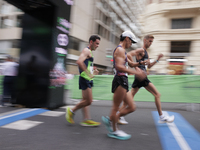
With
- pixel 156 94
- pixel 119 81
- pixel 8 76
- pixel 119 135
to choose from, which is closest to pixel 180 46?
pixel 156 94

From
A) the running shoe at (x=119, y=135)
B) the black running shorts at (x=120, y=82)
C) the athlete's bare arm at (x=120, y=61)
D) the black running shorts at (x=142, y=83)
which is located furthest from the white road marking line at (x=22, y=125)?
the black running shorts at (x=142, y=83)

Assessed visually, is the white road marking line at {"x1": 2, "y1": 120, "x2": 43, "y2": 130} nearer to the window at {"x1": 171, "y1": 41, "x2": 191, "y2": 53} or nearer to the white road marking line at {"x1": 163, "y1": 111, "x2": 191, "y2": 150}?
the white road marking line at {"x1": 163, "y1": 111, "x2": 191, "y2": 150}

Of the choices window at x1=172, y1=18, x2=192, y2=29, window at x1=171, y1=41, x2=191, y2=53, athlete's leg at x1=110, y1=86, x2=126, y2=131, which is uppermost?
window at x1=172, y1=18, x2=192, y2=29

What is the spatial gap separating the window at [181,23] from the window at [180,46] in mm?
1462

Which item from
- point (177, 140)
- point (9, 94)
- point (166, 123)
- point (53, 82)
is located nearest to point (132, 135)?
point (177, 140)

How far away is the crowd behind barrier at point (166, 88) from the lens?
21.5ft

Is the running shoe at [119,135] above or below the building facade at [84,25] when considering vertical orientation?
below

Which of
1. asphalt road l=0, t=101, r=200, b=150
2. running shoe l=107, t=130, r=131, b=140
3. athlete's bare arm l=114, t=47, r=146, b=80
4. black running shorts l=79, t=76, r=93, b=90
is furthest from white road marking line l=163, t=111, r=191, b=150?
black running shorts l=79, t=76, r=93, b=90

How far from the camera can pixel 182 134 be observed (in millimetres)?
3607

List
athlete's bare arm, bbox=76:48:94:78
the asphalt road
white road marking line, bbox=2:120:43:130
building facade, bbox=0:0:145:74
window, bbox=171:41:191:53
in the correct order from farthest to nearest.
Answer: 1. building facade, bbox=0:0:145:74
2. window, bbox=171:41:191:53
3. white road marking line, bbox=2:120:43:130
4. athlete's bare arm, bbox=76:48:94:78
5. the asphalt road

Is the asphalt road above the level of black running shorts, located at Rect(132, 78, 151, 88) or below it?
below

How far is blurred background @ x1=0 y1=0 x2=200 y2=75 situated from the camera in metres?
17.5

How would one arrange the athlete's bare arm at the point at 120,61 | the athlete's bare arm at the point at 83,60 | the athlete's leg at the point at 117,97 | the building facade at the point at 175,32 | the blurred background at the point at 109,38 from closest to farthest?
the athlete's bare arm at the point at 120,61, the athlete's leg at the point at 117,97, the athlete's bare arm at the point at 83,60, the blurred background at the point at 109,38, the building facade at the point at 175,32

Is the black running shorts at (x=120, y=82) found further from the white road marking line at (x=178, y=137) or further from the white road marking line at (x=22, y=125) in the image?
the white road marking line at (x=22, y=125)
